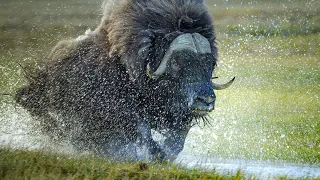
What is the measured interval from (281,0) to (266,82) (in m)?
8.07

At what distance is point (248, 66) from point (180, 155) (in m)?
12.3

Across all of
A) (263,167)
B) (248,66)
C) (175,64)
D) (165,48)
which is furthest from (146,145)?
(248,66)

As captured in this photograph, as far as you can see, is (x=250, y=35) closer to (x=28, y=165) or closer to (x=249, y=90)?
(x=249, y=90)

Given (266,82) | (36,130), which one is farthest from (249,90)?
(36,130)

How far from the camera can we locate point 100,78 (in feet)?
25.3

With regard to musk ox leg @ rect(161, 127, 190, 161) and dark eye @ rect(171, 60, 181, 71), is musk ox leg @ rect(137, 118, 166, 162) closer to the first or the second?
musk ox leg @ rect(161, 127, 190, 161)

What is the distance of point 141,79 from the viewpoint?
7668mm

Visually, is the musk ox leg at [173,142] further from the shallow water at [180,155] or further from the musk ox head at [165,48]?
the musk ox head at [165,48]

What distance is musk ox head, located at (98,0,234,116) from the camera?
25.0ft

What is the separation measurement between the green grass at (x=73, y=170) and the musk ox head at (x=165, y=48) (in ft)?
7.06

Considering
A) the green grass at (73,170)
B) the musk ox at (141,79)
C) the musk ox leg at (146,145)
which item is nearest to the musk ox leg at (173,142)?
the musk ox at (141,79)

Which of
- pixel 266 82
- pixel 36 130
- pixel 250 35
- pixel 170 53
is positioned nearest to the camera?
pixel 170 53

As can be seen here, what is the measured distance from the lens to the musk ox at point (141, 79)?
Result: 299 inches

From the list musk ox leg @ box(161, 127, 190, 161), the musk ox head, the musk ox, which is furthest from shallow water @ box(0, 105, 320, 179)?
the musk ox head
